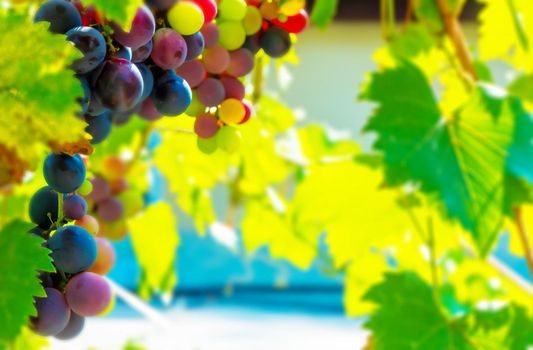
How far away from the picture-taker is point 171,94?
9.4 inches

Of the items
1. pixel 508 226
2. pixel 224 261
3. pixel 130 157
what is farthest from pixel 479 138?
pixel 224 261

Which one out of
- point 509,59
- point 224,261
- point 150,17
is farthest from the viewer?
point 224,261

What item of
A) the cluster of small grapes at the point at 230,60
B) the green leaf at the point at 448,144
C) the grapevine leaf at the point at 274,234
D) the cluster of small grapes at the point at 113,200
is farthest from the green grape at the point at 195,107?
the grapevine leaf at the point at 274,234

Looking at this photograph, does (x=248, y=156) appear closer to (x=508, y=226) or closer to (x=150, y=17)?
(x=508, y=226)

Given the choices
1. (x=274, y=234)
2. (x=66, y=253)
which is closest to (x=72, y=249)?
(x=66, y=253)

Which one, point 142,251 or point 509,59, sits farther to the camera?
point 509,59

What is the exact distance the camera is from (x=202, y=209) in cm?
91

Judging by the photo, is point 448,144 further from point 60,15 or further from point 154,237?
point 60,15

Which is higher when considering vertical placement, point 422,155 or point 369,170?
point 422,155

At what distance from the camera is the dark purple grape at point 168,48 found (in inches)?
8.9

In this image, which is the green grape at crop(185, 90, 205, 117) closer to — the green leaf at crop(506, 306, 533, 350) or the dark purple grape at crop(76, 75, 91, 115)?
the dark purple grape at crop(76, 75, 91, 115)

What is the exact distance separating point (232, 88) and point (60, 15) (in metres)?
0.09

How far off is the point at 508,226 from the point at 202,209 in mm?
360

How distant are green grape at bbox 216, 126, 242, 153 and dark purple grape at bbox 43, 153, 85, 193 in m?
0.07
